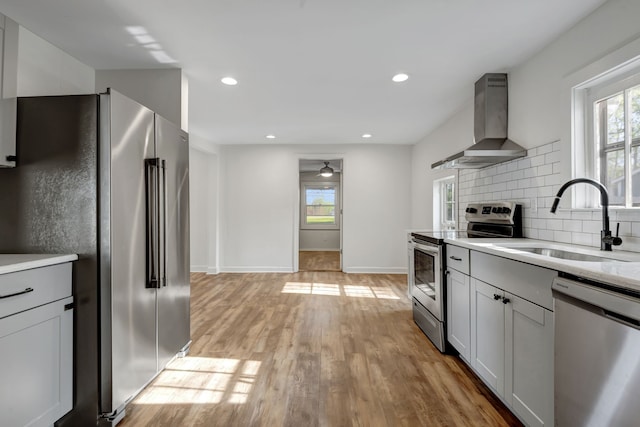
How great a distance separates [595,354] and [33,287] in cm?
234

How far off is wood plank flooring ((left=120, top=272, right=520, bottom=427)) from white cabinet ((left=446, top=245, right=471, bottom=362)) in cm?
19

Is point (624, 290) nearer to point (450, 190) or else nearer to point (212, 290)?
point (450, 190)

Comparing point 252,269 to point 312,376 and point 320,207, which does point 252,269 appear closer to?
point 312,376

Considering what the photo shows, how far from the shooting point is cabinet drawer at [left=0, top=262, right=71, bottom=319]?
1.32 metres

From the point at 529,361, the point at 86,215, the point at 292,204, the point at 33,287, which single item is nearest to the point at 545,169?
the point at 529,361

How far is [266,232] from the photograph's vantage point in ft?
18.9

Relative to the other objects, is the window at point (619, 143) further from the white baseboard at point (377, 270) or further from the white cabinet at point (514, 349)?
the white baseboard at point (377, 270)

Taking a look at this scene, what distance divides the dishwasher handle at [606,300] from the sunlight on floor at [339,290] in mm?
3081

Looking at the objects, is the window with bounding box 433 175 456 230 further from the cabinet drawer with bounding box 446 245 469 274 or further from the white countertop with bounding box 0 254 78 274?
the white countertop with bounding box 0 254 78 274

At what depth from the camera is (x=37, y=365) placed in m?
1.45

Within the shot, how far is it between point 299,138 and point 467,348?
4080 mm

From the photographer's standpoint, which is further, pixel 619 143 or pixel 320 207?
pixel 320 207

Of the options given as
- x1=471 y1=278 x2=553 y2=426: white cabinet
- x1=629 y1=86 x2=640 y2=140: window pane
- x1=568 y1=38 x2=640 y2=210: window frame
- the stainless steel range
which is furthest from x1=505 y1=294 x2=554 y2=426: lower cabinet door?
x1=629 y1=86 x2=640 y2=140: window pane

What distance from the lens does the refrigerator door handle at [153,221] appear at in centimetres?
193
